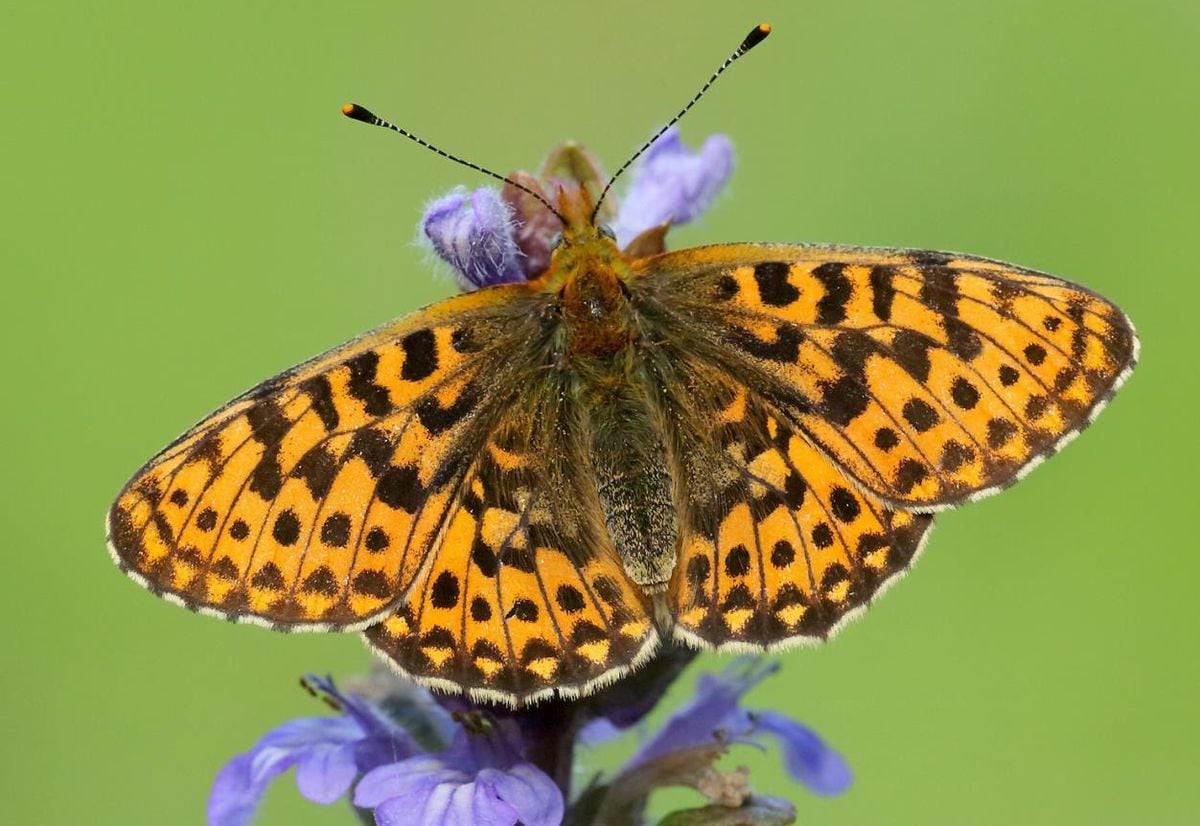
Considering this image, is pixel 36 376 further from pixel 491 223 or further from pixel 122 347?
pixel 491 223

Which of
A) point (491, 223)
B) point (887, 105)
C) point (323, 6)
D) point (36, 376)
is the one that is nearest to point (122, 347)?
point (36, 376)

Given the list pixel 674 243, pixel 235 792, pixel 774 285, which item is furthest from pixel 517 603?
pixel 674 243

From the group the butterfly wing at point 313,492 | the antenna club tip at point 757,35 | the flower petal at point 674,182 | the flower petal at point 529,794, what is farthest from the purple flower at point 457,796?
the antenna club tip at point 757,35

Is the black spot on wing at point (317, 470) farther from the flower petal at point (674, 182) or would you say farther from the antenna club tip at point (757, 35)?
the antenna club tip at point (757, 35)

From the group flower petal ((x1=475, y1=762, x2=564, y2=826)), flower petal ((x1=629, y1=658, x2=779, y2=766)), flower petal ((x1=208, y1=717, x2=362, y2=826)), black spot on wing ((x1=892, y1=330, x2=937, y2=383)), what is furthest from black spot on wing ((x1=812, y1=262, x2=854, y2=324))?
flower petal ((x1=208, y1=717, x2=362, y2=826))

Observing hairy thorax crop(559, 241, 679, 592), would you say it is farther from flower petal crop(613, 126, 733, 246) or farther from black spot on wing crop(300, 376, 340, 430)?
black spot on wing crop(300, 376, 340, 430)
